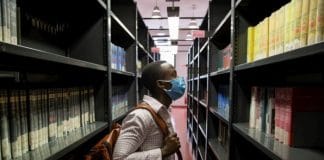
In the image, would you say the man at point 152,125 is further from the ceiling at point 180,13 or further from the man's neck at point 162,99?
the ceiling at point 180,13

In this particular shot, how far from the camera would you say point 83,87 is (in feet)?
5.18

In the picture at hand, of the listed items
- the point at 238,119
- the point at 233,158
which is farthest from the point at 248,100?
the point at 233,158

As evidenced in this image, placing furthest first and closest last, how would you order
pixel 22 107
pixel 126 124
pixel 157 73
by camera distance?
pixel 157 73, pixel 126 124, pixel 22 107

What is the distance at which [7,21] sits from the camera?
80cm

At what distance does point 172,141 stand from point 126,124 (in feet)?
0.90

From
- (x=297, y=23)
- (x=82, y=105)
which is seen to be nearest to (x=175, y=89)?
(x=82, y=105)

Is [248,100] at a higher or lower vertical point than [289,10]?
lower

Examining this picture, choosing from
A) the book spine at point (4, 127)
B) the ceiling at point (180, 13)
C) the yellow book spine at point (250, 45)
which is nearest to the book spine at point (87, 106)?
the book spine at point (4, 127)

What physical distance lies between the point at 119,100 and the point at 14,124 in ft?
5.20

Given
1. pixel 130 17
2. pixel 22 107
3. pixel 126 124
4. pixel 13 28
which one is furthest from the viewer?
pixel 130 17

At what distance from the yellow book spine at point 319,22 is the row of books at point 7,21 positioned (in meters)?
1.02

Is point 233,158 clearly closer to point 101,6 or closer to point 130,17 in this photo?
point 101,6

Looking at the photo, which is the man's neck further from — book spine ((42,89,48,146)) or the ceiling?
the ceiling

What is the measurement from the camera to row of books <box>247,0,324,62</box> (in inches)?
31.2
